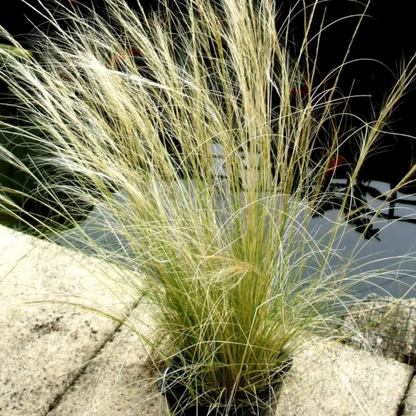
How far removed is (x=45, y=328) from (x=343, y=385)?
2.98 ft

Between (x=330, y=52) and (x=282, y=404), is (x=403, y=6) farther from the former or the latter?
(x=282, y=404)

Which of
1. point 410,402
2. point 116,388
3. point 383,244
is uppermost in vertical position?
point 116,388

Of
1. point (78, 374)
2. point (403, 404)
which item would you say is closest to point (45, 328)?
point (78, 374)

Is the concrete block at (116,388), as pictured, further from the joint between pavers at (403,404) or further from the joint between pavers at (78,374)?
the joint between pavers at (403,404)

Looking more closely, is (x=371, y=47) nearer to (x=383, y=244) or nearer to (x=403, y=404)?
(x=383, y=244)

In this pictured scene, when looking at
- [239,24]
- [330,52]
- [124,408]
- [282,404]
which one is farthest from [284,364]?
[330,52]

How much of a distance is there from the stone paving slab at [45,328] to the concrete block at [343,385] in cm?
52

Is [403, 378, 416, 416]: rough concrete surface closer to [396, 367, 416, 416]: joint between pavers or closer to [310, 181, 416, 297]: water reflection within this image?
[396, 367, 416, 416]: joint between pavers

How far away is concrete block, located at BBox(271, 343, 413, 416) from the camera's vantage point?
152 cm

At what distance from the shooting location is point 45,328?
1.83 metres

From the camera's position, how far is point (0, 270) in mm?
2082

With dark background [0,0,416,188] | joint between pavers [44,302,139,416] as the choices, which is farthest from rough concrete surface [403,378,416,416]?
dark background [0,0,416,188]

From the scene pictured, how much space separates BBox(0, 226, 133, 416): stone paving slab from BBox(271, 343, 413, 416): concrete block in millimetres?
524

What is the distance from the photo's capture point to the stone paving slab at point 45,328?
1.61 metres
